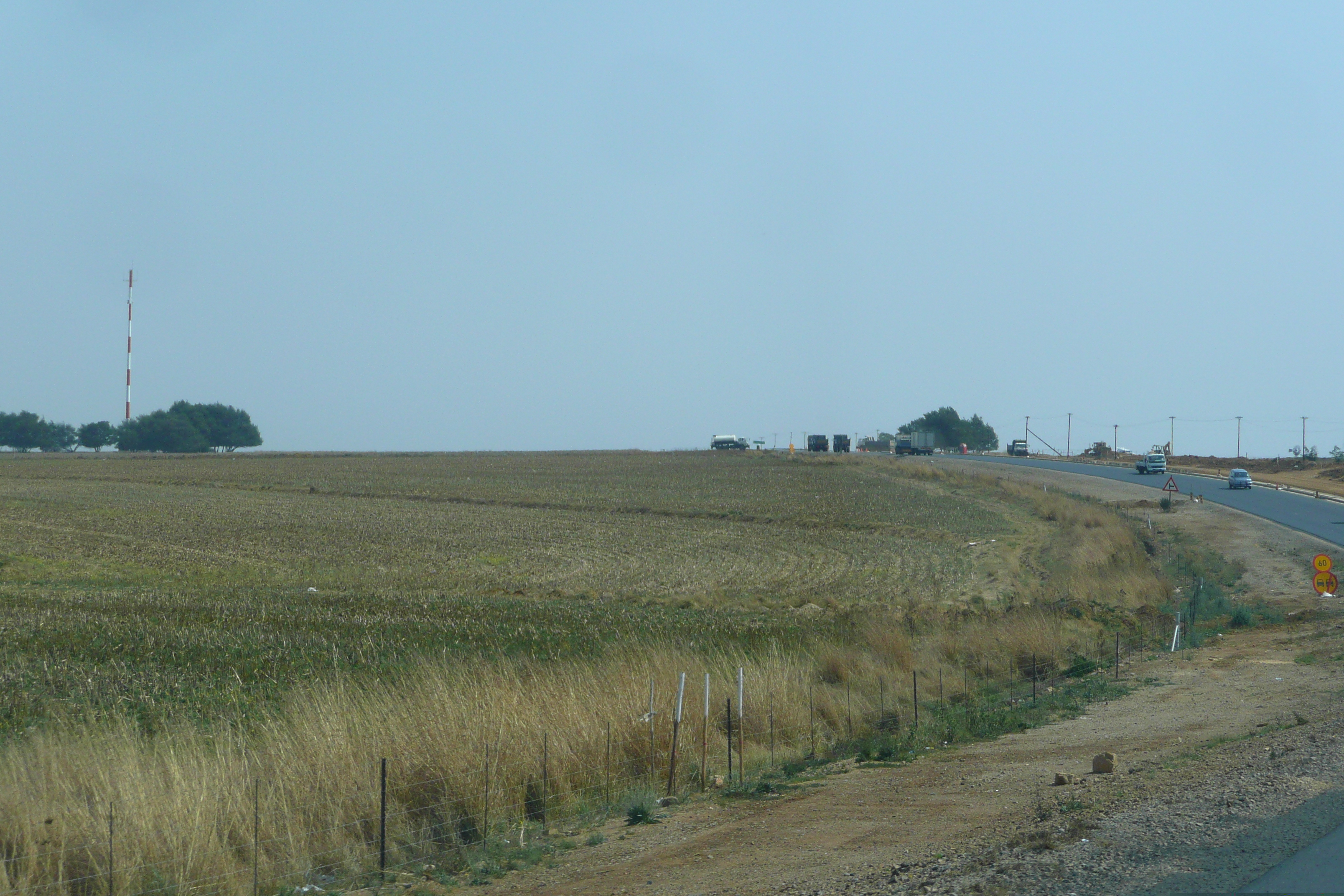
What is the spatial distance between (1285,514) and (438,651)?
51.2 meters

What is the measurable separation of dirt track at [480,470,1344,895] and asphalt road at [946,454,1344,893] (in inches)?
7.0

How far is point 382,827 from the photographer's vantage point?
360 inches

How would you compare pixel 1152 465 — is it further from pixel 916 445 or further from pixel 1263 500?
pixel 916 445

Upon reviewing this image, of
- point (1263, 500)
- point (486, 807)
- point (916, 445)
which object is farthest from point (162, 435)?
point (486, 807)

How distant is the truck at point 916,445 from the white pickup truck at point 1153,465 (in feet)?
139

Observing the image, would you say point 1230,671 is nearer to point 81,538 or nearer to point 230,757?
point 230,757

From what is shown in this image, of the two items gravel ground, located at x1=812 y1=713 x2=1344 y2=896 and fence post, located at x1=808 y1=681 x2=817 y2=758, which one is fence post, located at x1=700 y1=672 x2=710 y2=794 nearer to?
fence post, located at x1=808 y1=681 x2=817 y2=758

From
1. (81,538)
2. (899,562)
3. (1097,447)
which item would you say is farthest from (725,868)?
(1097,447)

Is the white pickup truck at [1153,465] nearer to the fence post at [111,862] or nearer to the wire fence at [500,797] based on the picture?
the wire fence at [500,797]

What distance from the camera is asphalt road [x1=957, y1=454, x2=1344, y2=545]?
48.9 meters

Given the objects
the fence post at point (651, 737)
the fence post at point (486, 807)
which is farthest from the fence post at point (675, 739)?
the fence post at point (486, 807)

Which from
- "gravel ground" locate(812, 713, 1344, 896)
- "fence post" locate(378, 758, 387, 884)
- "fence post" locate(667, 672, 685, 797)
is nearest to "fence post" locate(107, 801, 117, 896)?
"fence post" locate(378, 758, 387, 884)

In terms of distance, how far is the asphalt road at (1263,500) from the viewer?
160 feet

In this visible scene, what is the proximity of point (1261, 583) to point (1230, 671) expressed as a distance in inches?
671
